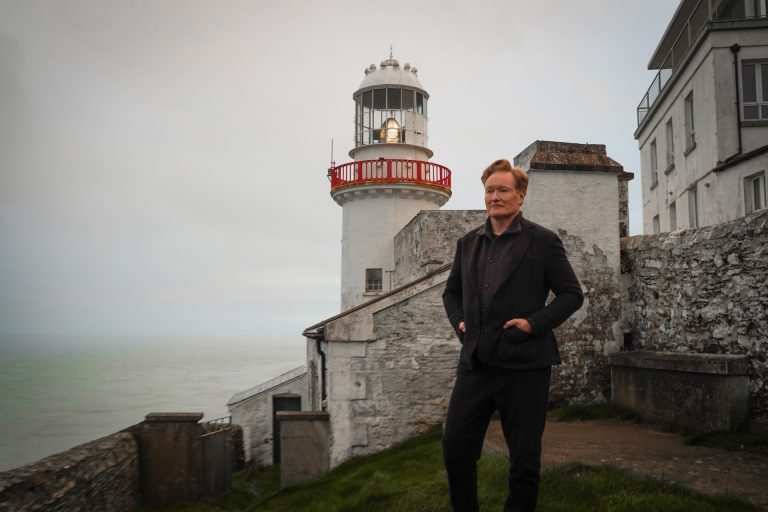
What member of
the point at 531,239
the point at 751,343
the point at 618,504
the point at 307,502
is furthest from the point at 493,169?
the point at 307,502

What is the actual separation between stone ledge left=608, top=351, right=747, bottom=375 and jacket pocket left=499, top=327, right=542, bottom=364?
3.37 m

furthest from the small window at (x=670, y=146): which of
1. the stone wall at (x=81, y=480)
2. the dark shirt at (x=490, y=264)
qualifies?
the dark shirt at (x=490, y=264)

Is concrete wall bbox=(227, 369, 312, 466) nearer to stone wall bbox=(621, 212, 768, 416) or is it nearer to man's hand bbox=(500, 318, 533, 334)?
stone wall bbox=(621, 212, 768, 416)

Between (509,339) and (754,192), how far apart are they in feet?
42.5

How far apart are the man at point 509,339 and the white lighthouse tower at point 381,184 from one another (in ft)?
41.8

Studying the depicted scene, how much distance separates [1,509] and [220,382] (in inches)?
2684

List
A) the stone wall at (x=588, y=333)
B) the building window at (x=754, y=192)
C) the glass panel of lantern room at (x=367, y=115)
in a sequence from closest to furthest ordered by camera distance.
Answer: the stone wall at (x=588, y=333)
the building window at (x=754, y=192)
the glass panel of lantern room at (x=367, y=115)

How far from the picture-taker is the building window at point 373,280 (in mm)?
16548

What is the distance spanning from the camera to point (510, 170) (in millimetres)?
3500

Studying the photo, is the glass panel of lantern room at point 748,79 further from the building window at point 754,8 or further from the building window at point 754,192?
the building window at point 754,192

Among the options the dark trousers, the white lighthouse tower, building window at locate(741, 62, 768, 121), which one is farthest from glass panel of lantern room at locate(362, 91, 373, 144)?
the dark trousers

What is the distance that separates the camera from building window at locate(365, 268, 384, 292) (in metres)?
16.5

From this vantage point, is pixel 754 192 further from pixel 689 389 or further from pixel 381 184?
pixel 689 389

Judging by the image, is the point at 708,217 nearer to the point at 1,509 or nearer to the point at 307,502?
the point at 307,502
